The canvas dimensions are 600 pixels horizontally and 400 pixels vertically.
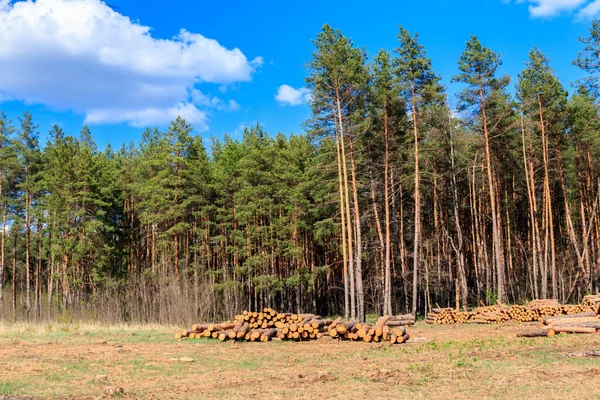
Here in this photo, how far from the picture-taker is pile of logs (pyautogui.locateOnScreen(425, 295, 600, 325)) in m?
19.4

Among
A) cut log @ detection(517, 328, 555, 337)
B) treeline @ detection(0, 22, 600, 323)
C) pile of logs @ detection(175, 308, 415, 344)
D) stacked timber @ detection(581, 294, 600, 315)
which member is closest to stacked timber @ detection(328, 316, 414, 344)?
pile of logs @ detection(175, 308, 415, 344)

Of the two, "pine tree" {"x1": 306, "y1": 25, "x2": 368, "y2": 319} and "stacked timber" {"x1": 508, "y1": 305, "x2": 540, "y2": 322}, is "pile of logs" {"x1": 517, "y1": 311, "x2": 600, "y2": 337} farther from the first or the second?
"pine tree" {"x1": 306, "y1": 25, "x2": 368, "y2": 319}

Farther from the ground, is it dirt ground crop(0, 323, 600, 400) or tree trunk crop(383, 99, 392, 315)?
tree trunk crop(383, 99, 392, 315)

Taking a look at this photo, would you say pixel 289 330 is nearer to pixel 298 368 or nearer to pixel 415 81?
pixel 298 368

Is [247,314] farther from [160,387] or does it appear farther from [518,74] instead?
[518,74]

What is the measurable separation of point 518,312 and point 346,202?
906cm

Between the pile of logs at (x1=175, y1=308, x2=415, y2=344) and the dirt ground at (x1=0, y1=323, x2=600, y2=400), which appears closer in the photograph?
the dirt ground at (x1=0, y1=323, x2=600, y2=400)

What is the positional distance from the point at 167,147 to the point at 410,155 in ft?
51.4

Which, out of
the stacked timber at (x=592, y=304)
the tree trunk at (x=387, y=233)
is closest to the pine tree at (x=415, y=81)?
the tree trunk at (x=387, y=233)

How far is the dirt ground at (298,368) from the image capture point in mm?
7586

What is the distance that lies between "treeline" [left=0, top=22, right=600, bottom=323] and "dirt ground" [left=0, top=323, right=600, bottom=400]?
281 inches

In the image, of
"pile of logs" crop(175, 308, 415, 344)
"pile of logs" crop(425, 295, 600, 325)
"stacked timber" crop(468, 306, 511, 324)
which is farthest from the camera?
"stacked timber" crop(468, 306, 511, 324)

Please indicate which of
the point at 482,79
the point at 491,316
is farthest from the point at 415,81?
the point at 491,316

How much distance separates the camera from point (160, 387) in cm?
819
